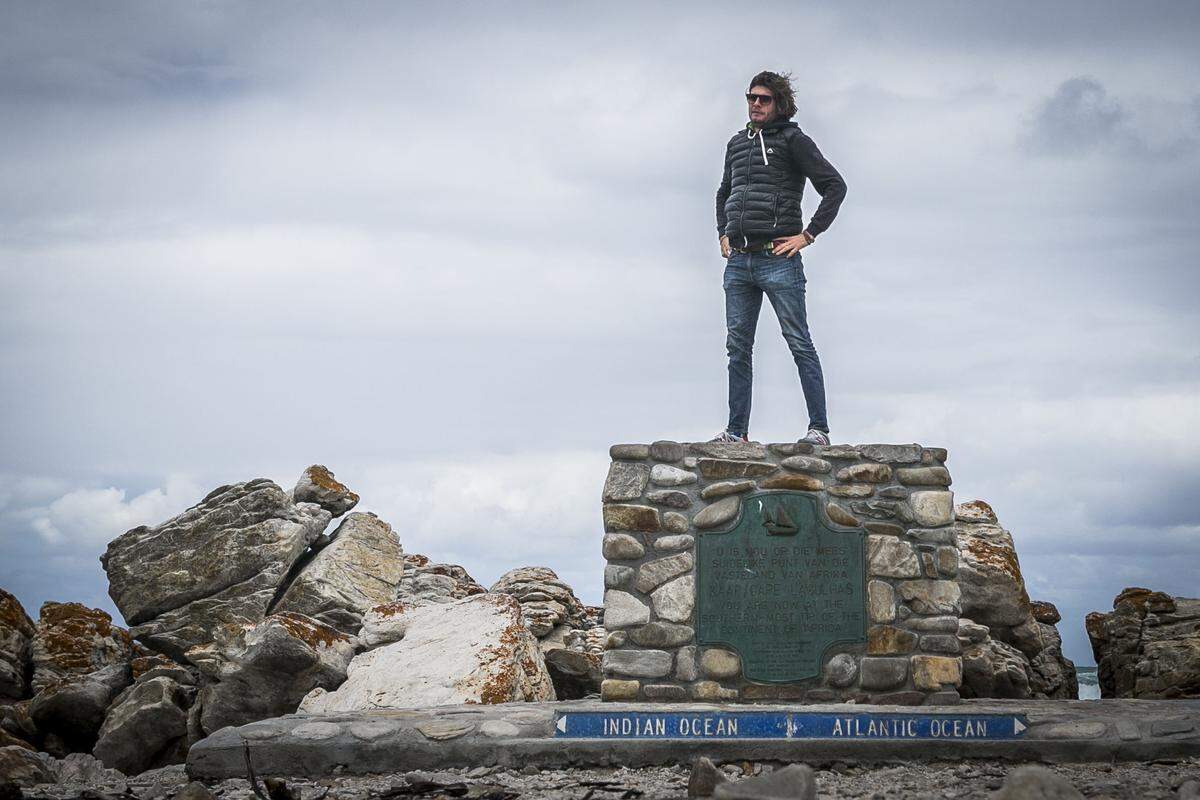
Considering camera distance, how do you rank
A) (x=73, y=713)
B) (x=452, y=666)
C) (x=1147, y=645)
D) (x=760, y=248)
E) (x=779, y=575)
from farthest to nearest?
(x=1147, y=645), (x=73, y=713), (x=760, y=248), (x=452, y=666), (x=779, y=575)

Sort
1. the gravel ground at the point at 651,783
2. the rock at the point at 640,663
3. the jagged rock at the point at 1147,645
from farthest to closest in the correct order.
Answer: the jagged rock at the point at 1147,645 < the rock at the point at 640,663 < the gravel ground at the point at 651,783

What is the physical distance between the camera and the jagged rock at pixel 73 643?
33.8 feet

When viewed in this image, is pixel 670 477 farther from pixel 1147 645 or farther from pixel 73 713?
pixel 73 713

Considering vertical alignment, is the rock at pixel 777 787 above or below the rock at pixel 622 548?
below

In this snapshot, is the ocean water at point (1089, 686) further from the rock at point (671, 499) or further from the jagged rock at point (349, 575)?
the jagged rock at point (349, 575)

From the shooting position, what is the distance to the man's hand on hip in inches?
331

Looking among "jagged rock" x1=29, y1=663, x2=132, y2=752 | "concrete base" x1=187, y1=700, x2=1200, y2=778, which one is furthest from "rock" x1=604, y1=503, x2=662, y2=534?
"jagged rock" x1=29, y1=663, x2=132, y2=752

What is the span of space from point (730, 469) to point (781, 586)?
834 millimetres

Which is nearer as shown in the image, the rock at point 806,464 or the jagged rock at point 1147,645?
the rock at point 806,464

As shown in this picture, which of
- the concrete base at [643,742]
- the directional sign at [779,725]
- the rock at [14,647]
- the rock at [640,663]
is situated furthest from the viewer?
the rock at [14,647]

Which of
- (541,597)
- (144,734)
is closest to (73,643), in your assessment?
(144,734)

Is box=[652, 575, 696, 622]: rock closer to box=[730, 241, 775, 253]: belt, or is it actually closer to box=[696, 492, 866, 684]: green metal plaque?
box=[696, 492, 866, 684]: green metal plaque

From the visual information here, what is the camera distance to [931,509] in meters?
7.90

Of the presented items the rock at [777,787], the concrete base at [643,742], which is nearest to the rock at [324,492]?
the concrete base at [643,742]
